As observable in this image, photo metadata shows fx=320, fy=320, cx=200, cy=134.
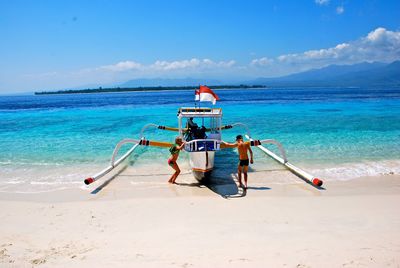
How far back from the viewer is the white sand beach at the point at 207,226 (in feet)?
13.4

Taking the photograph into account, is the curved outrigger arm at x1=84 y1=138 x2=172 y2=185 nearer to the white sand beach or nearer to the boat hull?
the white sand beach

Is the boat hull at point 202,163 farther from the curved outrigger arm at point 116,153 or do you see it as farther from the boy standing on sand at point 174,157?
the curved outrigger arm at point 116,153

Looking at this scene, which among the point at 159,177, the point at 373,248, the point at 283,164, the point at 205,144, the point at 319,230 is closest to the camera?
the point at 373,248

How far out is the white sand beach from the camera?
407 cm

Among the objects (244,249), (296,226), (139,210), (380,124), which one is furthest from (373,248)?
(380,124)

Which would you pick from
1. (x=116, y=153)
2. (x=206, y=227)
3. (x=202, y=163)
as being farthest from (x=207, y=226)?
(x=116, y=153)

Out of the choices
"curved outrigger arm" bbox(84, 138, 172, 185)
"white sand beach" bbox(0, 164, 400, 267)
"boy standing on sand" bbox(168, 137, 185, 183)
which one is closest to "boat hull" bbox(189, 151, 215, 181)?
"white sand beach" bbox(0, 164, 400, 267)

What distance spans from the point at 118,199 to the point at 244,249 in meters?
3.44

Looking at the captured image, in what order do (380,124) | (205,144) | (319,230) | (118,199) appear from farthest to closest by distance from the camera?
1. (380,124)
2. (205,144)
3. (118,199)
4. (319,230)

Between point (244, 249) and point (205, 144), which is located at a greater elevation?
point (205, 144)

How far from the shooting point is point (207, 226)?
16.9 feet

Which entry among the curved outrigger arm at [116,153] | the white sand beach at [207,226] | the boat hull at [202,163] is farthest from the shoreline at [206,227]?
the curved outrigger arm at [116,153]

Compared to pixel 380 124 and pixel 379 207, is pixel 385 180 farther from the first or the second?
pixel 380 124

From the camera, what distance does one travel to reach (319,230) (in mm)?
4871
